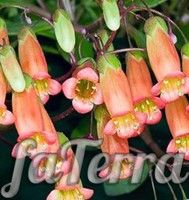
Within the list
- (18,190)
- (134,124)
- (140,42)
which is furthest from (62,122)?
(134,124)

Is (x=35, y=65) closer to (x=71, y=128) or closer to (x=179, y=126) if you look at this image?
(x=179, y=126)

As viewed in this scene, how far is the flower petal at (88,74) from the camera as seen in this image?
107cm

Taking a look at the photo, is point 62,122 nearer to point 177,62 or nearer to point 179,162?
point 179,162

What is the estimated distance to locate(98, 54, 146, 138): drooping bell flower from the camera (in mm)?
1106

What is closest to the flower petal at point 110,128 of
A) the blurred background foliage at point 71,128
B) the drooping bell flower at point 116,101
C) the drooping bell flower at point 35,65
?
the drooping bell flower at point 116,101

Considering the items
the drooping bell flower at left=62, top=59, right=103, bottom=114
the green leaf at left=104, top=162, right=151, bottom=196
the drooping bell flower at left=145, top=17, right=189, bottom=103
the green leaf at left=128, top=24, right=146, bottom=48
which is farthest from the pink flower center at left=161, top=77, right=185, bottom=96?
the green leaf at left=104, top=162, right=151, bottom=196

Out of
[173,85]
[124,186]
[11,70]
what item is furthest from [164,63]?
[124,186]

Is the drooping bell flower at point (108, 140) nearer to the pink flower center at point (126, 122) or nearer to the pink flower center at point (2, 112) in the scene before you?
the pink flower center at point (126, 122)

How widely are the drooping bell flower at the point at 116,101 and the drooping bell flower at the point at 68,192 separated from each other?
0.12 m

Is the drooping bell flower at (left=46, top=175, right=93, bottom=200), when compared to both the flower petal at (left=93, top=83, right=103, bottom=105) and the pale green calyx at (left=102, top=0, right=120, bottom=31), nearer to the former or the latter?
the flower petal at (left=93, top=83, right=103, bottom=105)

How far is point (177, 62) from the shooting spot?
1.13 m

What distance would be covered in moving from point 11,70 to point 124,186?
0.47 metres

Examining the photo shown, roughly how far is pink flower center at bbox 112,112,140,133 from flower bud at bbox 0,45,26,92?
0.16 m

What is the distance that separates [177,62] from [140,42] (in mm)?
211
